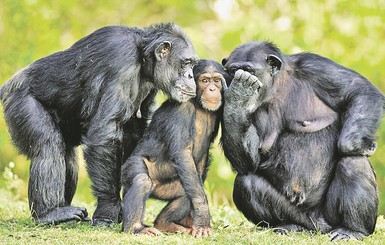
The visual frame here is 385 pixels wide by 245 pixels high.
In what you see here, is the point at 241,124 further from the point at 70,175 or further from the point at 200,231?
the point at 70,175

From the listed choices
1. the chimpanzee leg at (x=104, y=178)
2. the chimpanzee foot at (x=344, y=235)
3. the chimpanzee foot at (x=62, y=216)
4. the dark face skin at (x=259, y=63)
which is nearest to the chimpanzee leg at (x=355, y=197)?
the chimpanzee foot at (x=344, y=235)

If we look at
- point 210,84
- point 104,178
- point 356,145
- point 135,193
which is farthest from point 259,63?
point 104,178

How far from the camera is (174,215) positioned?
775 cm

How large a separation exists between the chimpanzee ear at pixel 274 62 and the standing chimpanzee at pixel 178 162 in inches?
21.6

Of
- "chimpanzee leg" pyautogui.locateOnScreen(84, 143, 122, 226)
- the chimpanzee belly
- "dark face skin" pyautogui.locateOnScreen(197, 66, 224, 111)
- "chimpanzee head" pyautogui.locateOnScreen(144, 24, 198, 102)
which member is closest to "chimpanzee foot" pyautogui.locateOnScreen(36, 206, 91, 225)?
"chimpanzee leg" pyautogui.locateOnScreen(84, 143, 122, 226)

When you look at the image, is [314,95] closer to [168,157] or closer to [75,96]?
[168,157]

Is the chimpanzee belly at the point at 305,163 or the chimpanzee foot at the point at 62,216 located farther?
the chimpanzee foot at the point at 62,216

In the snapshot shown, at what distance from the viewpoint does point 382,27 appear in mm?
15781

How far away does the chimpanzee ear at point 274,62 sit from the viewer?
817 centimetres

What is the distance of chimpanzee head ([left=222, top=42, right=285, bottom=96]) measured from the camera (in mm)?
8102

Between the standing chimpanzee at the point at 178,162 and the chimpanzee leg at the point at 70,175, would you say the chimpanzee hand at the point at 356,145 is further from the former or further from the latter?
the chimpanzee leg at the point at 70,175

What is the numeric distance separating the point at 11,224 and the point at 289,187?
9.98ft

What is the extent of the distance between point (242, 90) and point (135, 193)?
4.98 feet

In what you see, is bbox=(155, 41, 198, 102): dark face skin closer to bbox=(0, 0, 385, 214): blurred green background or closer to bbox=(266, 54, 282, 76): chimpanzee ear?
bbox=(266, 54, 282, 76): chimpanzee ear
